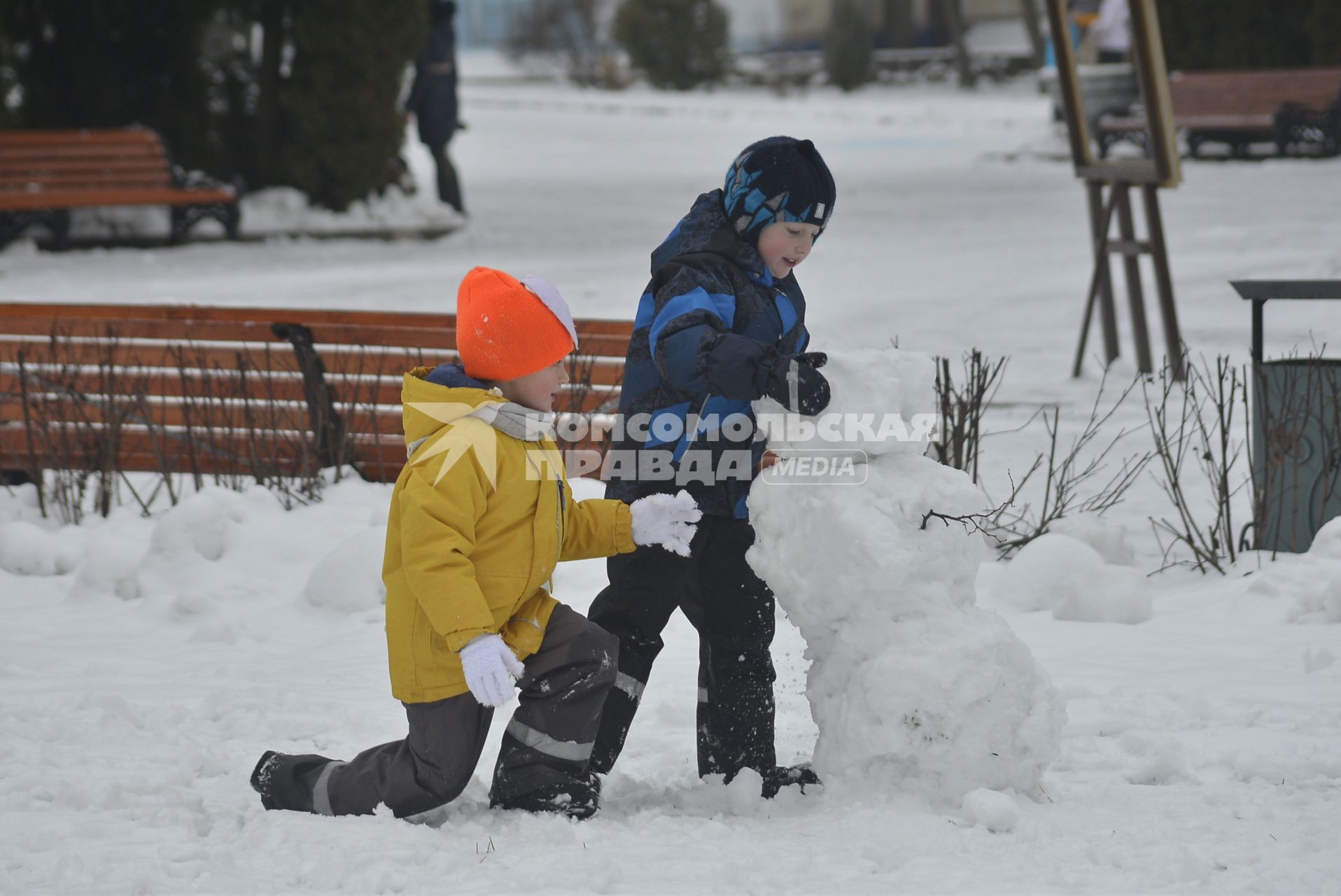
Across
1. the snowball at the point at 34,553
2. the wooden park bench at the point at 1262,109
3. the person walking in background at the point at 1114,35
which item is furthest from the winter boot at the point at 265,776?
the wooden park bench at the point at 1262,109

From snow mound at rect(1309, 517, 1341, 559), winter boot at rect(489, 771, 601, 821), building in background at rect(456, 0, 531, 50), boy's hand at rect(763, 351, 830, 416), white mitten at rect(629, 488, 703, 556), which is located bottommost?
winter boot at rect(489, 771, 601, 821)

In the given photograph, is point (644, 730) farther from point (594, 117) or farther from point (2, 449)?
point (594, 117)

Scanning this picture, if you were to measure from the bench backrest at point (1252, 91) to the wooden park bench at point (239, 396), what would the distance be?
14.1 meters

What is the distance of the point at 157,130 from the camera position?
45.5 ft

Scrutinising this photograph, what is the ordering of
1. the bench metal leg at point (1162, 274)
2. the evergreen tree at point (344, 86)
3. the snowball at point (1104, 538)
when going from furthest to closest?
1. the evergreen tree at point (344, 86)
2. the bench metal leg at point (1162, 274)
3. the snowball at point (1104, 538)

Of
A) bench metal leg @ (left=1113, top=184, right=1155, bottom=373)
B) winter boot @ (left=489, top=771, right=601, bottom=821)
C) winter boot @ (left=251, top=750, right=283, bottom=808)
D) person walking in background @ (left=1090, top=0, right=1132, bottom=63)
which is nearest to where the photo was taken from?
winter boot @ (left=489, top=771, right=601, bottom=821)

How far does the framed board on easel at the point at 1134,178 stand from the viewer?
6.75 m

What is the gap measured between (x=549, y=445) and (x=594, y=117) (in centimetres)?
2701

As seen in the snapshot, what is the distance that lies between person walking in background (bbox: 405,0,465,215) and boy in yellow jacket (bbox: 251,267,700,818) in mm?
11083

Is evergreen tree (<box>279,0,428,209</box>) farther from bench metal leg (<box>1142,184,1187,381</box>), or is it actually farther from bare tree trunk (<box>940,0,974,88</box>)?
bare tree trunk (<box>940,0,974,88</box>)

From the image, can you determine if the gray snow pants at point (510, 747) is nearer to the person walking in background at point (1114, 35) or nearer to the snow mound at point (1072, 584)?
the snow mound at point (1072, 584)

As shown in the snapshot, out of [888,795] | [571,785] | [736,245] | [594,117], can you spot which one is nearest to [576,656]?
[571,785]

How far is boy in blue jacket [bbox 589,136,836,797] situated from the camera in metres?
2.95

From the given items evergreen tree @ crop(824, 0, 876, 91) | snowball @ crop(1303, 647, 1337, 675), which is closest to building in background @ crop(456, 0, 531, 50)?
evergreen tree @ crop(824, 0, 876, 91)
